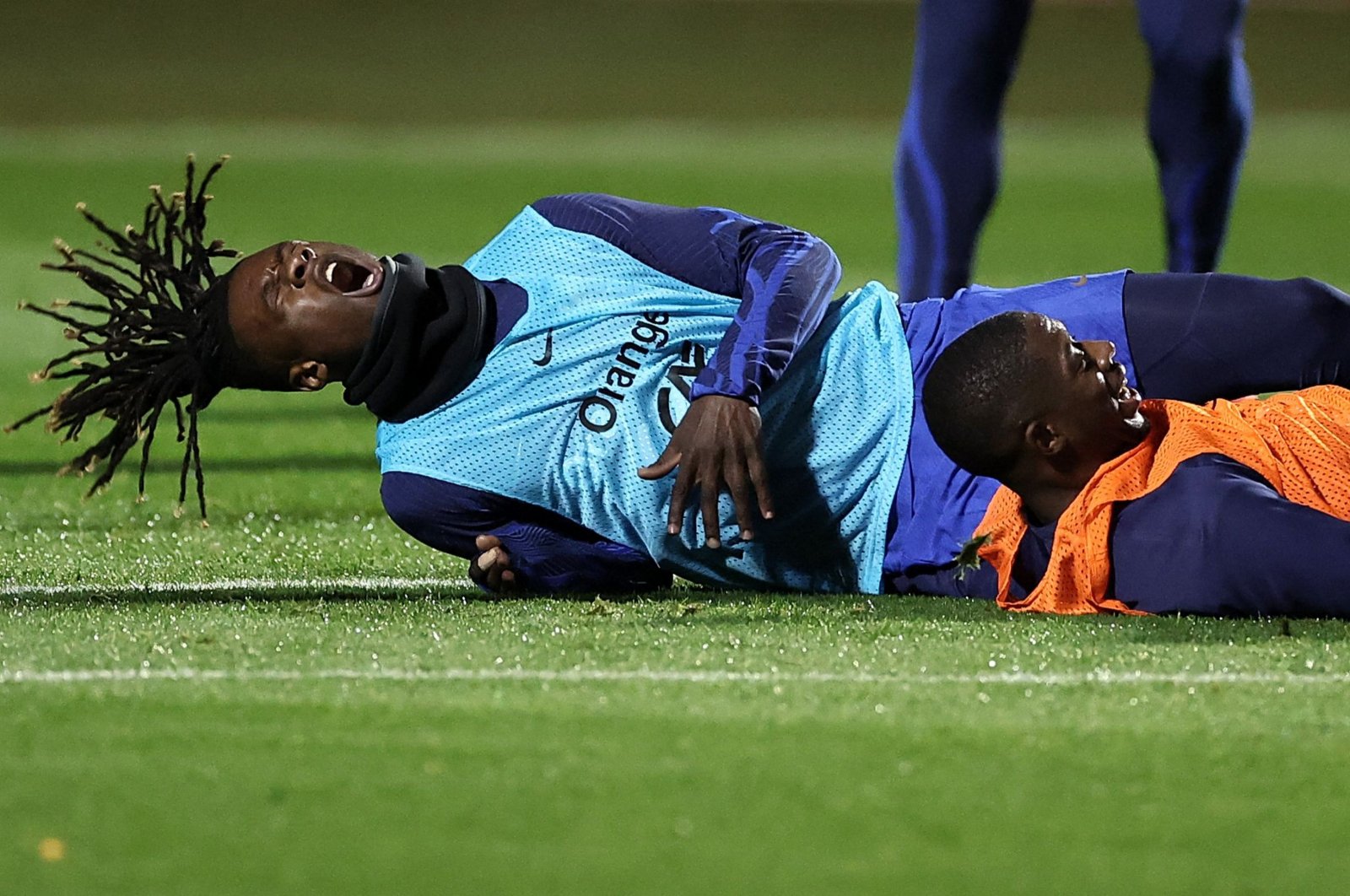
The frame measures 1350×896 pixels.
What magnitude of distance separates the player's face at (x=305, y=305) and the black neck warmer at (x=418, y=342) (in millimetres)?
30

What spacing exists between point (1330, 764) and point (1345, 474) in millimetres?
877

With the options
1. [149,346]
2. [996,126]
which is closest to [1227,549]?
[149,346]

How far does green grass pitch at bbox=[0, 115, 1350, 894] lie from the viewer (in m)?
2.26

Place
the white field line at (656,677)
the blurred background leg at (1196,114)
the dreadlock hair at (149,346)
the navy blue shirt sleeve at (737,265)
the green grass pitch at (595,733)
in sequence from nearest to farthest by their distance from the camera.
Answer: the green grass pitch at (595,733) → the white field line at (656,677) → the navy blue shirt sleeve at (737,265) → the dreadlock hair at (149,346) → the blurred background leg at (1196,114)

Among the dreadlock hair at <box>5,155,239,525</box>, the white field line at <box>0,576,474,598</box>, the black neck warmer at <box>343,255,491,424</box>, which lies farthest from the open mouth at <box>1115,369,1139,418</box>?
the dreadlock hair at <box>5,155,239,525</box>

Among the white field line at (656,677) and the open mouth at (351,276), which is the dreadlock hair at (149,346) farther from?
the white field line at (656,677)

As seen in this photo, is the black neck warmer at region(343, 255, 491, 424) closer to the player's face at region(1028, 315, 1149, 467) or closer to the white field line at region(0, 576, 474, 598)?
the white field line at region(0, 576, 474, 598)

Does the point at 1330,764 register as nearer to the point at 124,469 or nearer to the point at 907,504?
the point at 907,504

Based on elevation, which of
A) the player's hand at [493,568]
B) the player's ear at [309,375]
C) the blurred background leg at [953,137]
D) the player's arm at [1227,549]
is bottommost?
the player's hand at [493,568]

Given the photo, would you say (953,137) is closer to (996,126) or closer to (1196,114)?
(996,126)

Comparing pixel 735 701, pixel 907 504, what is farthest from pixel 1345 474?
pixel 735 701

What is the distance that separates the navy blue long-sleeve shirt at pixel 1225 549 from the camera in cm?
320

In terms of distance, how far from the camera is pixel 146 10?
915 inches

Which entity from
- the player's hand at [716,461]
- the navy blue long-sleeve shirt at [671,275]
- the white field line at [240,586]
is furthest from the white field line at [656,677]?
the white field line at [240,586]
